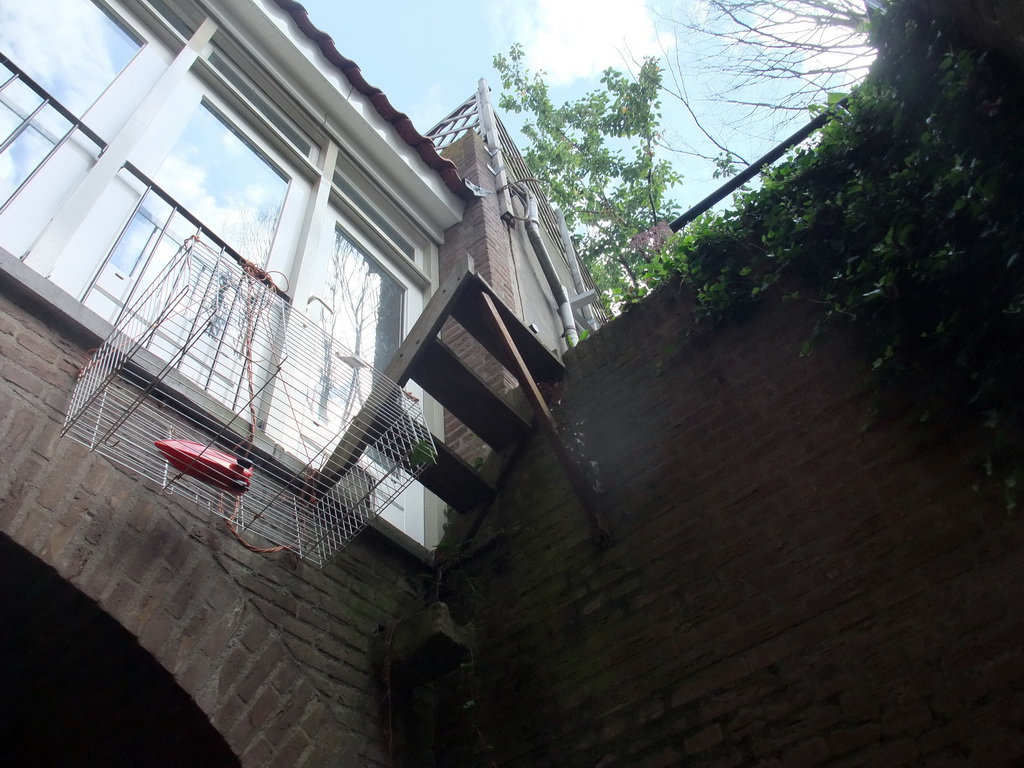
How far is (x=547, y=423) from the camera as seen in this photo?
371 cm

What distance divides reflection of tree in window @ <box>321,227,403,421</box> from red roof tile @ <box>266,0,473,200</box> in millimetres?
1305

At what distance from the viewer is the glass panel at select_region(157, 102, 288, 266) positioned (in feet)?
13.2

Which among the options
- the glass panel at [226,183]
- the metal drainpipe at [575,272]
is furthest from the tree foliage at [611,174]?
the glass panel at [226,183]

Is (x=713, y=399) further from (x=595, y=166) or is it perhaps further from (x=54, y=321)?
(x=595, y=166)

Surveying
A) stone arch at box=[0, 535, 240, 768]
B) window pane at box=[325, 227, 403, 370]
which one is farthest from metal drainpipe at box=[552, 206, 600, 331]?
stone arch at box=[0, 535, 240, 768]

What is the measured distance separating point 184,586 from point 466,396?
1711 millimetres

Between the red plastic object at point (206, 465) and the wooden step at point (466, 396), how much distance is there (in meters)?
1.22

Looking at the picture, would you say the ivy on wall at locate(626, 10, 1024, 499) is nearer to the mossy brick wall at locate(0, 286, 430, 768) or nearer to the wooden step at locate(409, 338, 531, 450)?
the wooden step at locate(409, 338, 531, 450)

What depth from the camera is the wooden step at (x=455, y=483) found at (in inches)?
151

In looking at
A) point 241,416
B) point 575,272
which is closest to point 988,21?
point 241,416

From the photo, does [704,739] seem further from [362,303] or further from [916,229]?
[362,303]

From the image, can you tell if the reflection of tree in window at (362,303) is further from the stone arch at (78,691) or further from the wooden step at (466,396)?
the stone arch at (78,691)

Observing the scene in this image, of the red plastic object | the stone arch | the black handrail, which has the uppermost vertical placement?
the black handrail

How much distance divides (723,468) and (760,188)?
1.52 metres
